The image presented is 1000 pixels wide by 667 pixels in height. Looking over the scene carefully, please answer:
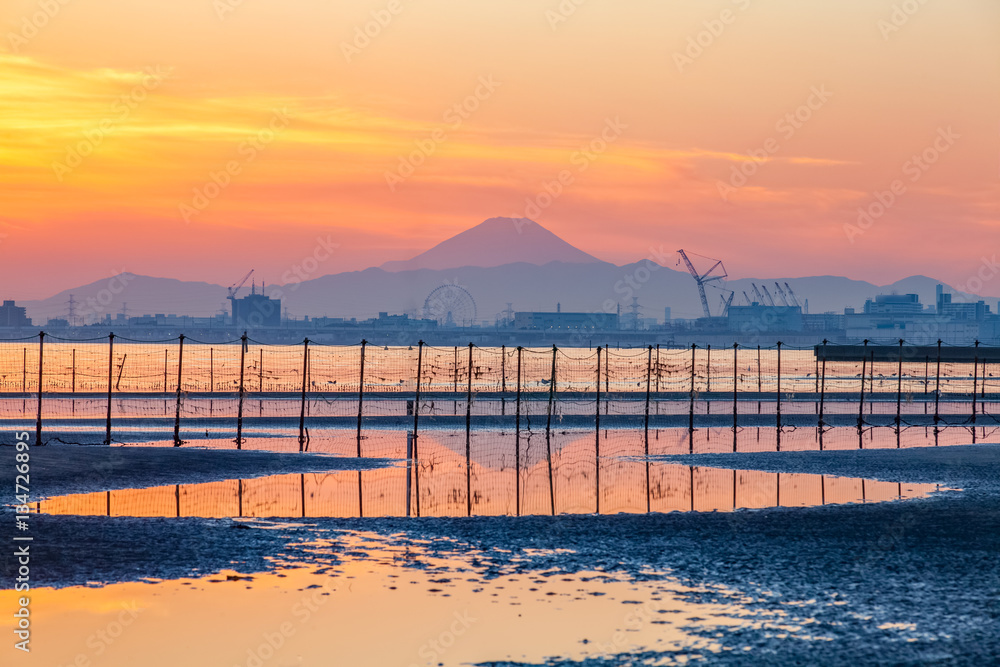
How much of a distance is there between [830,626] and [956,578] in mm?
4069

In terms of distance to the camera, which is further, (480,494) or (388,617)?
(480,494)

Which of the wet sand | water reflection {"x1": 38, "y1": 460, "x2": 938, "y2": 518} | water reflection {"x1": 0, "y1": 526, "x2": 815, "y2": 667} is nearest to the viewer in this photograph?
water reflection {"x1": 0, "y1": 526, "x2": 815, "y2": 667}

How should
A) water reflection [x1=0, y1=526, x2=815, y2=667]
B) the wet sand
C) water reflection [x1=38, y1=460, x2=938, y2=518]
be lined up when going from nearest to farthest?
water reflection [x1=0, y1=526, x2=815, y2=667] < the wet sand < water reflection [x1=38, y1=460, x2=938, y2=518]

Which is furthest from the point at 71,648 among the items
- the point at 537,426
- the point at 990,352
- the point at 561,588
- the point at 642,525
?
the point at 990,352

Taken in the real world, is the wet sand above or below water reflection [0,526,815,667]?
above

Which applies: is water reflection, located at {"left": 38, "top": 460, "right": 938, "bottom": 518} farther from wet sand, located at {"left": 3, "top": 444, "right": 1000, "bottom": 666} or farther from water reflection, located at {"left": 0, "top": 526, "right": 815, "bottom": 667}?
water reflection, located at {"left": 0, "top": 526, "right": 815, "bottom": 667}

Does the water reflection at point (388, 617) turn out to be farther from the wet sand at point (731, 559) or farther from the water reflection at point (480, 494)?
the water reflection at point (480, 494)

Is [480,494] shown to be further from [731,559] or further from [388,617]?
[388,617]

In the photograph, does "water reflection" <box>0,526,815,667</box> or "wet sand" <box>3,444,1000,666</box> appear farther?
"wet sand" <box>3,444,1000,666</box>

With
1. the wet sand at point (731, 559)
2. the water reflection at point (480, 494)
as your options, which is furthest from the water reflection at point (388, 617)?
the water reflection at point (480, 494)

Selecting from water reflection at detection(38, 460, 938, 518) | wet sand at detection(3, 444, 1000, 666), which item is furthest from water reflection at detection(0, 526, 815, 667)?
water reflection at detection(38, 460, 938, 518)

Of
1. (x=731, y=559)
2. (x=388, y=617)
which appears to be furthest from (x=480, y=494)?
(x=388, y=617)

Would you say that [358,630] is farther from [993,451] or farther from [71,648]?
[993,451]

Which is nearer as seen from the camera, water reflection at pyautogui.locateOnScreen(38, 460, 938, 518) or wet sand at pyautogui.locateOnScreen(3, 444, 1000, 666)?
wet sand at pyautogui.locateOnScreen(3, 444, 1000, 666)
